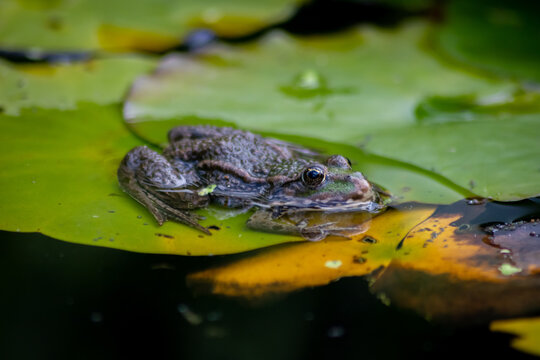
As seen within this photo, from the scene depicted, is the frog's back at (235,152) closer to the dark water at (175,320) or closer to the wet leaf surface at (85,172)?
the wet leaf surface at (85,172)

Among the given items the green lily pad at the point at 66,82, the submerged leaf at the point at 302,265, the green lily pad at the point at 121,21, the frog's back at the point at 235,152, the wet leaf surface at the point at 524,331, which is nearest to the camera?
the wet leaf surface at the point at 524,331

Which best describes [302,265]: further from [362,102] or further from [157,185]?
[362,102]

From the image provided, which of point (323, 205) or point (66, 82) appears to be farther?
point (66, 82)

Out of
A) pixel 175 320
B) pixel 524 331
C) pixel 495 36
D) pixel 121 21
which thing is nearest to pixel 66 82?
pixel 121 21

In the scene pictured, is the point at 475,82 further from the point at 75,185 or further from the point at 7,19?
the point at 7,19

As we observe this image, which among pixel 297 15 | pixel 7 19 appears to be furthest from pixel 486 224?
pixel 7 19

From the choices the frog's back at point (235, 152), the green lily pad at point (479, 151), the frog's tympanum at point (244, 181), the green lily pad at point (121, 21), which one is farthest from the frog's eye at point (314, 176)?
the green lily pad at point (121, 21)
